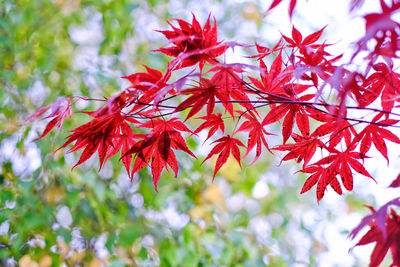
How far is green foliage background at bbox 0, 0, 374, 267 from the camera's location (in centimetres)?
135

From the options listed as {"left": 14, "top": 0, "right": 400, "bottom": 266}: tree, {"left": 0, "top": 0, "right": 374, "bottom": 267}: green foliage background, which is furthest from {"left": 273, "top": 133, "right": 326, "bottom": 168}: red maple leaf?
{"left": 0, "top": 0, "right": 374, "bottom": 267}: green foliage background

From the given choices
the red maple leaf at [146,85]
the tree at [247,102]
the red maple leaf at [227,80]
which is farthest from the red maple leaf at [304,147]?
the red maple leaf at [146,85]

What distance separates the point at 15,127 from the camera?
4.75 feet

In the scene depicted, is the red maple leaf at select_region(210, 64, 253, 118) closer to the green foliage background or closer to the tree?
the tree

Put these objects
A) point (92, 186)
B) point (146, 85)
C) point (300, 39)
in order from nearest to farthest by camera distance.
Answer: point (146, 85) < point (300, 39) < point (92, 186)

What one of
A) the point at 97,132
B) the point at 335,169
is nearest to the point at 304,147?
the point at 335,169

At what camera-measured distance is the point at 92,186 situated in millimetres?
1413

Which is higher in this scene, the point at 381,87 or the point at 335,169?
the point at 381,87

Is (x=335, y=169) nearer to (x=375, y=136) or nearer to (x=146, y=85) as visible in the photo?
(x=375, y=136)

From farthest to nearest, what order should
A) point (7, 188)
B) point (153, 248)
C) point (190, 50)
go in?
point (153, 248) → point (7, 188) → point (190, 50)

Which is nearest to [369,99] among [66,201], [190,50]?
[190,50]

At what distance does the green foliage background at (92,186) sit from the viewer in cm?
135

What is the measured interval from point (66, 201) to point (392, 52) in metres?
1.19

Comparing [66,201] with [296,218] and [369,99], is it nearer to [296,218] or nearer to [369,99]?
[369,99]
